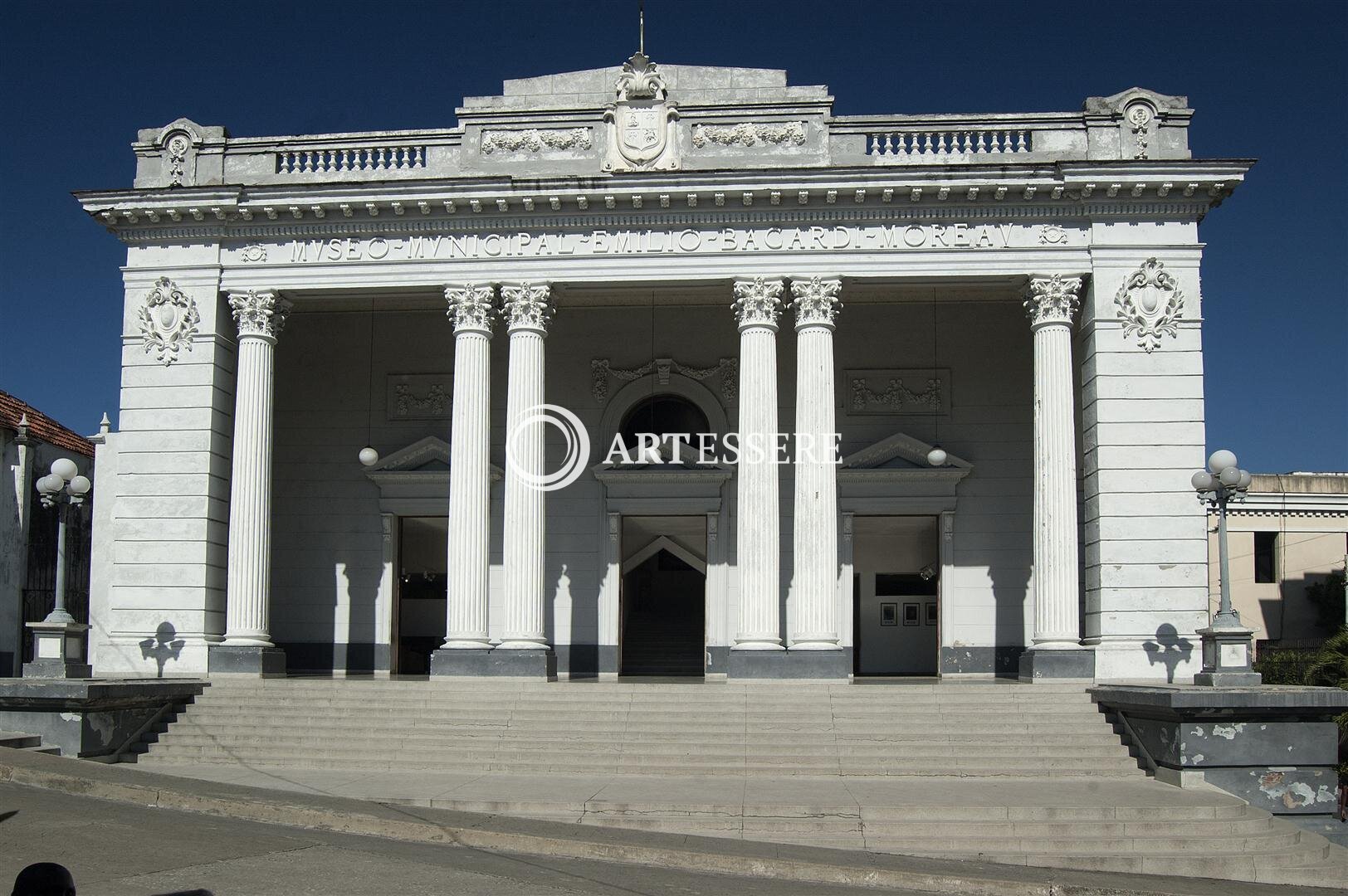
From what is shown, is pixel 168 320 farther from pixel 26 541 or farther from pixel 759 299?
pixel 759 299

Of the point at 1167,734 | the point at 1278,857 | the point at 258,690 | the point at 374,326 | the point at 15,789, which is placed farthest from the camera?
the point at 374,326

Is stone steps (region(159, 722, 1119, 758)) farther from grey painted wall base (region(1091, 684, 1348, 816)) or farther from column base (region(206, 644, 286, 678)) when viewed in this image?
column base (region(206, 644, 286, 678))

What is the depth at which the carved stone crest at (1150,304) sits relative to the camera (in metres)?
23.8

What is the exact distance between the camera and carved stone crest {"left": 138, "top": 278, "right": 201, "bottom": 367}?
83.0 ft

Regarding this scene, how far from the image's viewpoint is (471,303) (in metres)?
24.9

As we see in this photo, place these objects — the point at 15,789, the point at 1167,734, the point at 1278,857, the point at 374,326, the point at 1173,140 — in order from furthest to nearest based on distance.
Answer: the point at 374,326
the point at 1173,140
the point at 1167,734
the point at 1278,857
the point at 15,789

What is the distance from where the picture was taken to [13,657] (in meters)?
31.5

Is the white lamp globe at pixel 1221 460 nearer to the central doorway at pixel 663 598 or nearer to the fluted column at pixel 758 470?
the fluted column at pixel 758 470

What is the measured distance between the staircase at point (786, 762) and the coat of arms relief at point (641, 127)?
967 cm

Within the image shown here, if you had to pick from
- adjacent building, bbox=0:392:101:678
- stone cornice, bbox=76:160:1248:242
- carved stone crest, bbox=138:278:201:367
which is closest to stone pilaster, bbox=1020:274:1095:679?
stone cornice, bbox=76:160:1248:242

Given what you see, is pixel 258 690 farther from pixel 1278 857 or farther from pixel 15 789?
pixel 1278 857

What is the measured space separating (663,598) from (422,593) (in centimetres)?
699

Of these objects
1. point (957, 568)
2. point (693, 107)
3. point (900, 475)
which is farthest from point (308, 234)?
point (957, 568)

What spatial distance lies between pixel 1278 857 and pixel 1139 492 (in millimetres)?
9017
